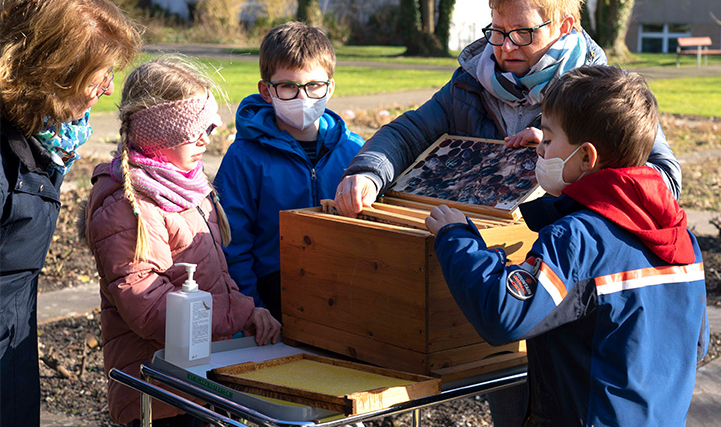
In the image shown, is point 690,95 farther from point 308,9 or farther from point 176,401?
point 176,401

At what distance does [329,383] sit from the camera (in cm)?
211

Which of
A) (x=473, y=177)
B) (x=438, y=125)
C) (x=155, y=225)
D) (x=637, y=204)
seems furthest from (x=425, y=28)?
(x=637, y=204)

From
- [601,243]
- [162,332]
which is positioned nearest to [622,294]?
[601,243]

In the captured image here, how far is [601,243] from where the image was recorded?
1881mm

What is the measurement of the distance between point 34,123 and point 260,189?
3.22ft

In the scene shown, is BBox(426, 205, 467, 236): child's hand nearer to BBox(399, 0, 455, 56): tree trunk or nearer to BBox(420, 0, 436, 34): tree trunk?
BBox(399, 0, 455, 56): tree trunk

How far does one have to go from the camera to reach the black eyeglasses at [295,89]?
299 cm

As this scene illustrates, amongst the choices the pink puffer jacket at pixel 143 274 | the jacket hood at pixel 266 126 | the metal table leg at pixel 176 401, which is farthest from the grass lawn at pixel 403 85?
the metal table leg at pixel 176 401

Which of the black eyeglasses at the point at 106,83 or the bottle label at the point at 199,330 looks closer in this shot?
the bottle label at the point at 199,330

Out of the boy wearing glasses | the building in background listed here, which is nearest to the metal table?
the boy wearing glasses

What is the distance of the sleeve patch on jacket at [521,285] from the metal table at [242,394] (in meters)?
0.46

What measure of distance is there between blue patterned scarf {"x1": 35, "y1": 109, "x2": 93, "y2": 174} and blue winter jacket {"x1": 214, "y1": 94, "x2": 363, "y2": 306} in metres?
0.65

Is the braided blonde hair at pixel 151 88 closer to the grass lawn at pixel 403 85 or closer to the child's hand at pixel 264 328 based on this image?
the child's hand at pixel 264 328

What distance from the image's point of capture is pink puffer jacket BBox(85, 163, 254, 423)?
2389 millimetres
